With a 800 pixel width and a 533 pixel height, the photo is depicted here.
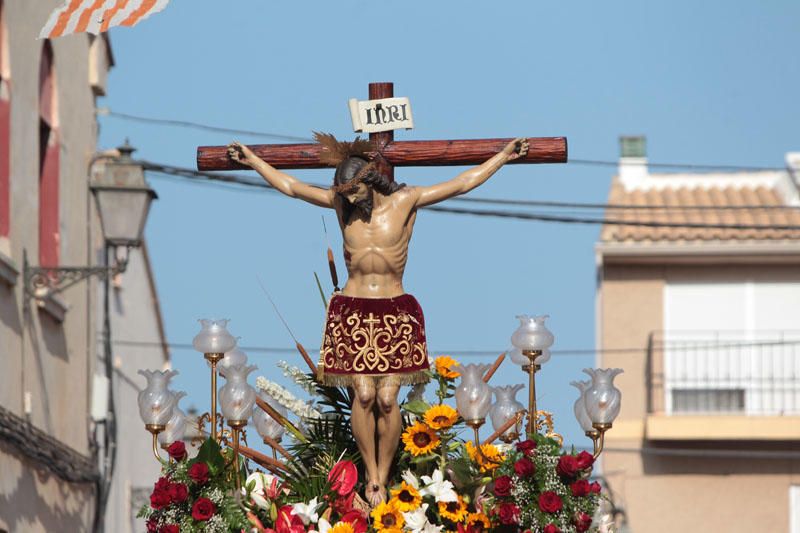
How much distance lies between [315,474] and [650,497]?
1606 cm

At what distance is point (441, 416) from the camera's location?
11.0 meters

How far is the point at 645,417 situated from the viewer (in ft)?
88.0

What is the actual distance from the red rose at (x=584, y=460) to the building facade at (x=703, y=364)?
612 inches

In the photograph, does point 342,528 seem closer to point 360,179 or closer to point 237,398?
point 237,398

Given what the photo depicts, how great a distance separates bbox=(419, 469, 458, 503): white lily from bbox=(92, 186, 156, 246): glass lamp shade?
6201mm

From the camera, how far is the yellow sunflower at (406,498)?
422 inches

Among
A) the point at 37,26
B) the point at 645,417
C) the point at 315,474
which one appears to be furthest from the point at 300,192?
the point at 645,417

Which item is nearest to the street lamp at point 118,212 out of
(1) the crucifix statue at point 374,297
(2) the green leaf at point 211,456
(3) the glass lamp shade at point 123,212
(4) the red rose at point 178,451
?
(3) the glass lamp shade at point 123,212

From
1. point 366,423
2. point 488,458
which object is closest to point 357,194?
point 366,423

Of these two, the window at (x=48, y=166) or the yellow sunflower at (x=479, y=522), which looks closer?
the yellow sunflower at (x=479, y=522)

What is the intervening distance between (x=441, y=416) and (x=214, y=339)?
1.27 meters

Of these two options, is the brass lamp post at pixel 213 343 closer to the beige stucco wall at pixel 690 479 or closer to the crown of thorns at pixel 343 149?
the crown of thorns at pixel 343 149

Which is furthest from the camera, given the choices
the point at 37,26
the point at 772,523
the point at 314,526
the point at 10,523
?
the point at 772,523

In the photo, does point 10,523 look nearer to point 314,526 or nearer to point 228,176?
point 228,176
